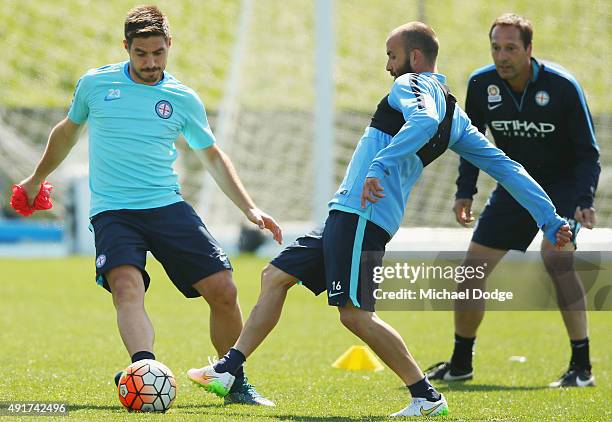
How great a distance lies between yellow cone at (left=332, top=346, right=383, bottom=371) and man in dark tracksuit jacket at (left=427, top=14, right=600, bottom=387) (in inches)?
18.5

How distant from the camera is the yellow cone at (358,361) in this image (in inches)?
308

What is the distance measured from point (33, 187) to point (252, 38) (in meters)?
12.0

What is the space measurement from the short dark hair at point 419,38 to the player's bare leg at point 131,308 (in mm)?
1864

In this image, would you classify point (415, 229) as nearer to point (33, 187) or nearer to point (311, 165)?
point (311, 165)

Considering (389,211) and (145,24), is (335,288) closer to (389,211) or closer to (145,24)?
(389,211)

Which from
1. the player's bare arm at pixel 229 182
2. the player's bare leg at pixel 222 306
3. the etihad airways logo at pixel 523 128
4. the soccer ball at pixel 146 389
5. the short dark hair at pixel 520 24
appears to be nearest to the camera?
the soccer ball at pixel 146 389

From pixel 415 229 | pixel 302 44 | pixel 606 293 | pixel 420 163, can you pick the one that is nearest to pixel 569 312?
pixel 606 293

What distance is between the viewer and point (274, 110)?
18.2 m

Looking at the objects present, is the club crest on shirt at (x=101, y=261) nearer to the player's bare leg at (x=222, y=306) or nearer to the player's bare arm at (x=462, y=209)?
the player's bare leg at (x=222, y=306)

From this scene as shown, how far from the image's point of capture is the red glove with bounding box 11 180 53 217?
6.30 meters

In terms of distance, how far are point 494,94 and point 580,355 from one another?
72.3 inches

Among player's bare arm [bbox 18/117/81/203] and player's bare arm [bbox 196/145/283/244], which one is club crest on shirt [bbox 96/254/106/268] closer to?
player's bare arm [bbox 18/117/81/203]

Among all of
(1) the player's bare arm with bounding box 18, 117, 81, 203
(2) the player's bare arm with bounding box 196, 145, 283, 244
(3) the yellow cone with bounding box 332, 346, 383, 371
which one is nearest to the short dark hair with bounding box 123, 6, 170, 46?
(1) the player's bare arm with bounding box 18, 117, 81, 203

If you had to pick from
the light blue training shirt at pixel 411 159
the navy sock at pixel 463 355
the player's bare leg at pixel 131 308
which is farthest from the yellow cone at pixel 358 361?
the player's bare leg at pixel 131 308
